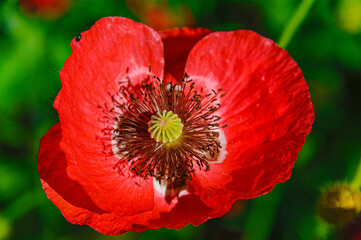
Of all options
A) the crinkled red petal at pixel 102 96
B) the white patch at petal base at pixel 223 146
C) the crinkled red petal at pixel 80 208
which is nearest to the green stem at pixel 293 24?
the white patch at petal base at pixel 223 146

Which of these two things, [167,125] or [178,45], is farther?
[178,45]

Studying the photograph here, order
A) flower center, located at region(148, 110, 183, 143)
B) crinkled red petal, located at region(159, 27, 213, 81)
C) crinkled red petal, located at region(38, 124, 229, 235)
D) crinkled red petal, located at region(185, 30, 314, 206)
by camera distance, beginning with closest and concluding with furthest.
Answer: crinkled red petal, located at region(38, 124, 229, 235)
crinkled red petal, located at region(185, 30, 314, 206)
flower center, located at region(148, 110, 183, 143)
crinkled red petal, located at region(159, 27, 213, 81)

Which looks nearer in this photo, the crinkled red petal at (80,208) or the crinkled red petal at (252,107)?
the crinkled red petal at (80,208)

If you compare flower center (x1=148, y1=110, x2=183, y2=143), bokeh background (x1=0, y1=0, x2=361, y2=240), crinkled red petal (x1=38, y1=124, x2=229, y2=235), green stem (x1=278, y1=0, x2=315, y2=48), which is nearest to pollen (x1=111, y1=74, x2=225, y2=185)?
flower center (x1=148, y1=110, x2=183, y2=143)

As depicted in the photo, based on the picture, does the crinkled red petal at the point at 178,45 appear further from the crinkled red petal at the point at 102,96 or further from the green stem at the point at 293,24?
the green stem at the point at 293,24

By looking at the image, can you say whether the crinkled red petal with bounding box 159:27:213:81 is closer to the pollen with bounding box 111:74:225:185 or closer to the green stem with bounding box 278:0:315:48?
the pollen with bounding box 111:74:225:185

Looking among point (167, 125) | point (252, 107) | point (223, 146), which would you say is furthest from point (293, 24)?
point (167, 125)

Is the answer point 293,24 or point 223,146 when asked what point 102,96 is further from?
point 293,24

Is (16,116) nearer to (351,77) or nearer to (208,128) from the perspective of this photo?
(208,128)
